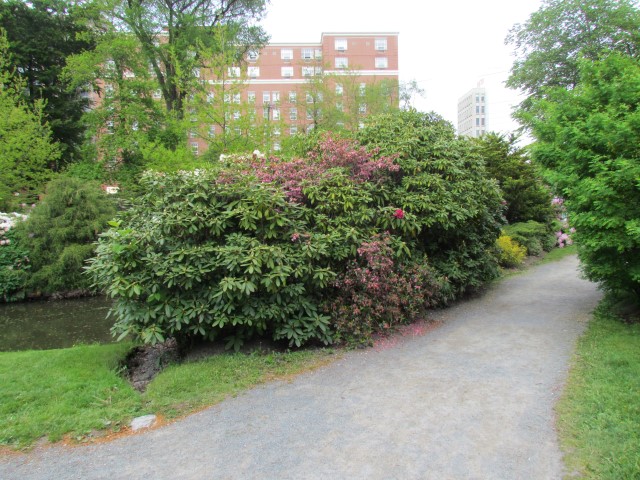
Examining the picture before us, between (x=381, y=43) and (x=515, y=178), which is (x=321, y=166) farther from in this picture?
(x=381, y=43)

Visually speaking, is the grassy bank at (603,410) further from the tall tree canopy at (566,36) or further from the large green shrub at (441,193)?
the tall tree canopy at (566,36)

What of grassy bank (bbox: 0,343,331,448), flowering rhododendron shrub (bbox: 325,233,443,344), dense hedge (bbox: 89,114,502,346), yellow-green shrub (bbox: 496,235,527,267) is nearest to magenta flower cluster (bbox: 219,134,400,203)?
dense hedge (bbox: 89,114,502,346)

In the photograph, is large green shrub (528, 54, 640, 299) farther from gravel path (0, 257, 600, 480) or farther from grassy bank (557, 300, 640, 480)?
gravel path (0, 257, 600, 480)

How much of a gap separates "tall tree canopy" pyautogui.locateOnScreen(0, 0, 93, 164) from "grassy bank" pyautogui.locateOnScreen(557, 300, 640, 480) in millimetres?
21942

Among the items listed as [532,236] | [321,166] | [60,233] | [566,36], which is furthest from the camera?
[566,36]

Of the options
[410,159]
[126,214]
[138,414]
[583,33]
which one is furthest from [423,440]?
[583,33]

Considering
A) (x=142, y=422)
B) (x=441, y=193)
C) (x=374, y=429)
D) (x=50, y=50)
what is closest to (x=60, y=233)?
(x=142, y=422)

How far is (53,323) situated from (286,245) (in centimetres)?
676

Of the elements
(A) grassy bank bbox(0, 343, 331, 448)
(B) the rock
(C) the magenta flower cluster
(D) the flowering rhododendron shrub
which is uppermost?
(C) the magenta flower cluster

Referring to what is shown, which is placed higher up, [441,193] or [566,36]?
[566,36]

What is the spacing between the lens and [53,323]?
8531 millimetres

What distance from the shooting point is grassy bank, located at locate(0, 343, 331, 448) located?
3256 mm

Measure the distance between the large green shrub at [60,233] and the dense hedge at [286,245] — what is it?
7371 millimetres

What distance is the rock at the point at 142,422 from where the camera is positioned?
3.24 metres
